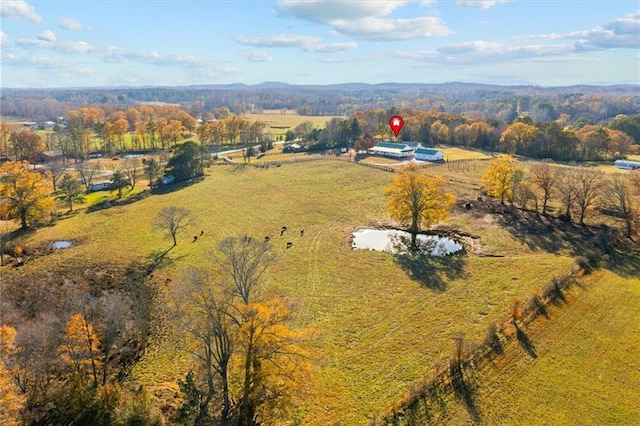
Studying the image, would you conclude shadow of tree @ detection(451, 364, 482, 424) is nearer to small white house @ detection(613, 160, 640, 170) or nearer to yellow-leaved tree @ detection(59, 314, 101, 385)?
yellow-leaved tree @ detection(59, 314, 101, 385)

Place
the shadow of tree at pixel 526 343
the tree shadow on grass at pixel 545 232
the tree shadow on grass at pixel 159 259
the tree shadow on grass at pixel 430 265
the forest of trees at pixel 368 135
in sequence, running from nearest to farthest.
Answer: the shadow of tree at pixel 526 343 < the tree shadow on grass at pixel 430 265 < the tree shadow on grass at pixel 159 259 < the tree shadow on grass at pixel 545 232 < the forest of trees at pixel 368 135

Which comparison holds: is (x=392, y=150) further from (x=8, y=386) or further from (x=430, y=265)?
(x=8, y=386)

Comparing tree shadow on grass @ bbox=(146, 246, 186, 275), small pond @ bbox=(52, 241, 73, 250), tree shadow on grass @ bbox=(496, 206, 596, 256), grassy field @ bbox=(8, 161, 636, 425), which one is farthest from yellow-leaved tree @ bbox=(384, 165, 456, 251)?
small pond @ bbox=(52, 241, 73, 250)

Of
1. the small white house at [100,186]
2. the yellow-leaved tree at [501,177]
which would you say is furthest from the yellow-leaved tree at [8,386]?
the yellow-leaved tree at [501,177]

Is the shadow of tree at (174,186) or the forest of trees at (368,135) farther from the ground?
the forest of trees at (368,135)

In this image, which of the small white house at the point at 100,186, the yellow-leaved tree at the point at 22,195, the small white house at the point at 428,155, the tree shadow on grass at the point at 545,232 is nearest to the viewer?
the tree shadow on grass at the point at 545,232

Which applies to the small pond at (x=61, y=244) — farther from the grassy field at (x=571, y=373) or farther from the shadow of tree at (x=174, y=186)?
the grassy field at (x=571, y=373)
